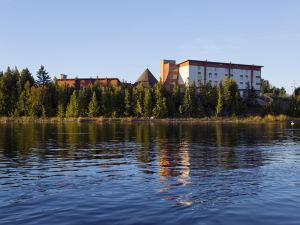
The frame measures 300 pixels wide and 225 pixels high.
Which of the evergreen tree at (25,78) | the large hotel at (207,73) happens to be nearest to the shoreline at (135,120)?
the evergreen tree at (25,78)

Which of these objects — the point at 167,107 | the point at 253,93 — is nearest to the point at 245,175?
the point at 167,107

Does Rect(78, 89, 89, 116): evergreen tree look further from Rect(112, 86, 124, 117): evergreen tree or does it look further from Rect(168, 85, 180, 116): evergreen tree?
Rect(168, 85, 180, 116): evergreen tree

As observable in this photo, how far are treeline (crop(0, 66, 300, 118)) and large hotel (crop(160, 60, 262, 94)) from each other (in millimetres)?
14091

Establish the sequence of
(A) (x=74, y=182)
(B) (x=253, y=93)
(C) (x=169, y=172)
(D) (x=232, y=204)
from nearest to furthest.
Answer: (D) (x=232, y=204) → (A) (x=74, y=182) → (C) (x=169, y=172) → (B) (x=253, y=93)

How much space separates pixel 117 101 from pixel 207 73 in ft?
155

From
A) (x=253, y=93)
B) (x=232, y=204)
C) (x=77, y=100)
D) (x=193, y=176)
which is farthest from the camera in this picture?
(x=253, y=93)

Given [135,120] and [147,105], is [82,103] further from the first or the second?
[147,105]

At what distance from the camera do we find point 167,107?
15162 centimetres

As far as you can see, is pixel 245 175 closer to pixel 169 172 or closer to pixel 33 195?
pixel 169 172

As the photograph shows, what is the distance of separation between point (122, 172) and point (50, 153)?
1436cm

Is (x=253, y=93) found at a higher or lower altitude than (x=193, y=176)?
higher

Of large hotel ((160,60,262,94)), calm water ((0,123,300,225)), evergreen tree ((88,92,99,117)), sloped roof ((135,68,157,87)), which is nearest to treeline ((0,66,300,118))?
evergreen tree ((88,92,99,117))

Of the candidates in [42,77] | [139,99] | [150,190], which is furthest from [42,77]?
[150,190]

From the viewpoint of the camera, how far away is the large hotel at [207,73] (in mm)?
175000
